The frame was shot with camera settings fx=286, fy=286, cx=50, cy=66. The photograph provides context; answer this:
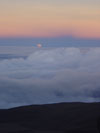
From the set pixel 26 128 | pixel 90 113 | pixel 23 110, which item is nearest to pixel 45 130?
pixel 26 128

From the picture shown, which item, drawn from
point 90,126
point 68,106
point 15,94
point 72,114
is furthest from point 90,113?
point 15,94

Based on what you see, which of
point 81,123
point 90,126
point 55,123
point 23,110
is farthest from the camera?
point 23,110

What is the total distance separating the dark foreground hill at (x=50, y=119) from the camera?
24.4 m

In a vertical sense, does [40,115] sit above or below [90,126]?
above

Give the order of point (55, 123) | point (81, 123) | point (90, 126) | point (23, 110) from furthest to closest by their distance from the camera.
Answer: point (23, 110) < point (55, 123) < point (81, 123) < point (90, 126)

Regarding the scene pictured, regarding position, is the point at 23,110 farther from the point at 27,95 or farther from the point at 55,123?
the point at 27,95

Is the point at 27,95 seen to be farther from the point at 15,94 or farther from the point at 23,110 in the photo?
the point at 23,110

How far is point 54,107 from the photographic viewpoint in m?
36.9

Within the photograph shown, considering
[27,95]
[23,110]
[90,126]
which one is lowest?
[90,126]

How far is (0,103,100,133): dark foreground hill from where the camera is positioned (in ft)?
80.2

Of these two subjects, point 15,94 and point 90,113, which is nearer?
point 90,113

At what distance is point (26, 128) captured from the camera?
26031 millimetres

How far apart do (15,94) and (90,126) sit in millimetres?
171835

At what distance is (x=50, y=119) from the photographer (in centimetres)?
3016
